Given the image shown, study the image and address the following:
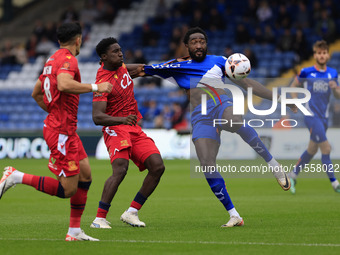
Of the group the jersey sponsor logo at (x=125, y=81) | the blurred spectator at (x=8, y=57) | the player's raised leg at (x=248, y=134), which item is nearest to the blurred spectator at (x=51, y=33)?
the blurred spectator at (x=8, y=57)

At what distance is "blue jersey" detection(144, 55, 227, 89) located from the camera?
9250mm

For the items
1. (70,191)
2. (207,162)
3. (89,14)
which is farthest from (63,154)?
(89,14)

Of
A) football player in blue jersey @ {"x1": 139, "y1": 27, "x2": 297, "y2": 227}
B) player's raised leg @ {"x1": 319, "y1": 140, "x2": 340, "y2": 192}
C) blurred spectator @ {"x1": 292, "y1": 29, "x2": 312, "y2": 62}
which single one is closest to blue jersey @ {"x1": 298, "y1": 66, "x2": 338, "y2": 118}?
player's raised leg @ {"x1": 319, "y1": 140, "x2": 340, "y2": 192}

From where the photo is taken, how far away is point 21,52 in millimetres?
33188

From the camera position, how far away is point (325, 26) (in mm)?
25656

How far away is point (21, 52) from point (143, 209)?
23341mm

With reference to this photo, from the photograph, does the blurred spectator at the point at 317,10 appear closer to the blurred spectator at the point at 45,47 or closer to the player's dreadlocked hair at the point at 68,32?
the blurred spectator at the point at 45,47

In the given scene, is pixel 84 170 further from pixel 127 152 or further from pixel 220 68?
pixel 220 68

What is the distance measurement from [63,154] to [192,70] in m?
2.65

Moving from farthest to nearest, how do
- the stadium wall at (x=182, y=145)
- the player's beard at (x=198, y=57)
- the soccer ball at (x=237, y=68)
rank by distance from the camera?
the stadium wall at (x=182, y=145), the player's beard at (x=198, y=57), the soccer ball at (x=237, y=68)

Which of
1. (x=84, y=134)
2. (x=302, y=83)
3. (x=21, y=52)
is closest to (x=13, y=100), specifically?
(x=21, y=52)

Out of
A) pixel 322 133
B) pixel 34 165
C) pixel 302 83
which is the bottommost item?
pixel 34 165

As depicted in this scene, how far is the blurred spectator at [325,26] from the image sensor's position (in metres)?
25.6

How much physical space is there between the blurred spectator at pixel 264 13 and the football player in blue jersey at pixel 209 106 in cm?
1863
